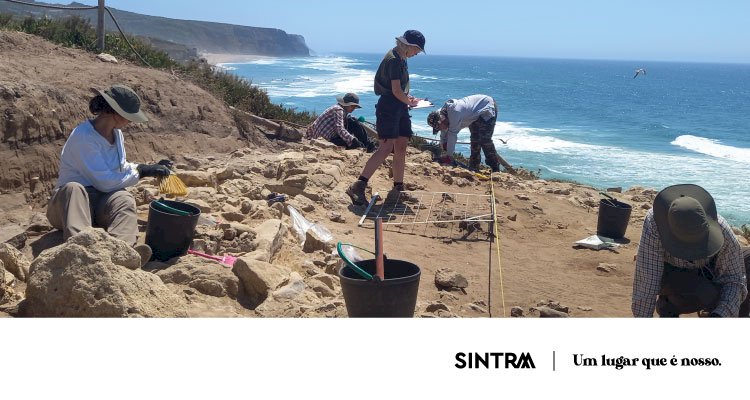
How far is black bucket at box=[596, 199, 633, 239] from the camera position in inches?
287

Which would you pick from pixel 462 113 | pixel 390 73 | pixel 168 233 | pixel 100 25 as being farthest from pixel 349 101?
pixel 168 233

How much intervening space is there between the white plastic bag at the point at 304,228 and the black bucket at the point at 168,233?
1.21 meters

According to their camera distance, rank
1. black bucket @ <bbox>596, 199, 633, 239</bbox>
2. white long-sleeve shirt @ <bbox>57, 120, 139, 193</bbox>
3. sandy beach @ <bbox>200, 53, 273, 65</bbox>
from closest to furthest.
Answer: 1. white long-sleeve shirt @ <bbox>57, 120, 139, 193</bbox>
2. black bucket @ <bbox>596, 199, 633, 239</bbox>
3. sandy beach @ <bbox>200, 53, 273, 65</bbox>

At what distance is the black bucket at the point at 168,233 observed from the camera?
4594 millimetres

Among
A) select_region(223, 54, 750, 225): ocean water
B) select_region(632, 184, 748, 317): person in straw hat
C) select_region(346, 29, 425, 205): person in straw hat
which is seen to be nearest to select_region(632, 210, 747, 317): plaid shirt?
select_region(632, 184, 748, 317): person in straw hat

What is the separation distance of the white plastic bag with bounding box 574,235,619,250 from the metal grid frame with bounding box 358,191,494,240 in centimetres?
88

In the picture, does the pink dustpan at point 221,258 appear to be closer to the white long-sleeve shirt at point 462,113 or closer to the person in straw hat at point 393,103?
the person in straw hat at point 393,103

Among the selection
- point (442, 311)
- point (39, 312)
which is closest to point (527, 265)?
point (442, 311)

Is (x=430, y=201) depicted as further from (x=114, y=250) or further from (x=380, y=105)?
(x=114, y=250)

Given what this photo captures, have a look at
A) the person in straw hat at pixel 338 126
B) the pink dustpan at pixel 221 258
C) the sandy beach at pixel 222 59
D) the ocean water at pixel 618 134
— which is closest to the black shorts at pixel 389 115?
the person in straw hat at pixel 338 126

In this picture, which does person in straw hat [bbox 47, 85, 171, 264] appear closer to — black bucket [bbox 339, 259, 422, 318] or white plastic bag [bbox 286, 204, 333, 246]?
white plastic bag [bbox 286, 204, 333, 246]

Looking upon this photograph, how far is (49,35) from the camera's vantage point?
1048 centimetres

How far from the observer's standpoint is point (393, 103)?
747cm

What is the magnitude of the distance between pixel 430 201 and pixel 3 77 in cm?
437
